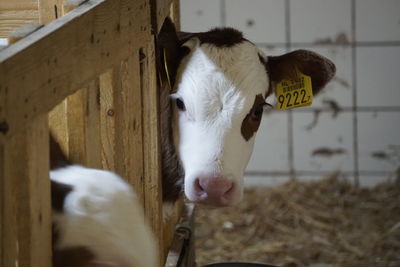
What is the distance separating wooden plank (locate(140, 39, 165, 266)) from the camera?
2080 millimetres

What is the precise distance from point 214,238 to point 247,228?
234mm

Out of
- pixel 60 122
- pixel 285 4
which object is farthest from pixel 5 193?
pixel 285 4

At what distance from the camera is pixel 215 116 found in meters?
2.41

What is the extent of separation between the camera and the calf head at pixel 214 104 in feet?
7.54

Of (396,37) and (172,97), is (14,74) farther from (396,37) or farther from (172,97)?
(396,37)

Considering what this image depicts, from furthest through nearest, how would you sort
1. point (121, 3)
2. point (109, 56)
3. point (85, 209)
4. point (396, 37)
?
point (396, 37) < point (121, 3) < point (109, 56) < point (85, 209)

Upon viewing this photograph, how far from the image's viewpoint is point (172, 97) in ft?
8.37

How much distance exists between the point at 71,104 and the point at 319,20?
136 inches

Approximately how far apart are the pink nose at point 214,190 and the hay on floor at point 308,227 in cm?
182

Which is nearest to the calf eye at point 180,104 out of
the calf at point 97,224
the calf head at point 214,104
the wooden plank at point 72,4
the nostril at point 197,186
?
the calf head at point 214,104

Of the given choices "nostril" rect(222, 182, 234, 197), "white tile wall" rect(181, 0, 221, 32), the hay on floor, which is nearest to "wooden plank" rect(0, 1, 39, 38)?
"nostril" rect(222, 182, 234, 197)

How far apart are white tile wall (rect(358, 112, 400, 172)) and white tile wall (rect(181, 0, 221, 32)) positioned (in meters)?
1.17

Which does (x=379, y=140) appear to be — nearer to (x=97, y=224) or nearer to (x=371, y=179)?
(x=371, y=179)

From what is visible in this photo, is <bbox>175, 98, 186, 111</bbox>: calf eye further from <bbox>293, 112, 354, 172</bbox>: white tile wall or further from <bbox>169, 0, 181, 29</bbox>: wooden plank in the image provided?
<bbox>293, 112, 354, 172</bbox>: white tile wall
